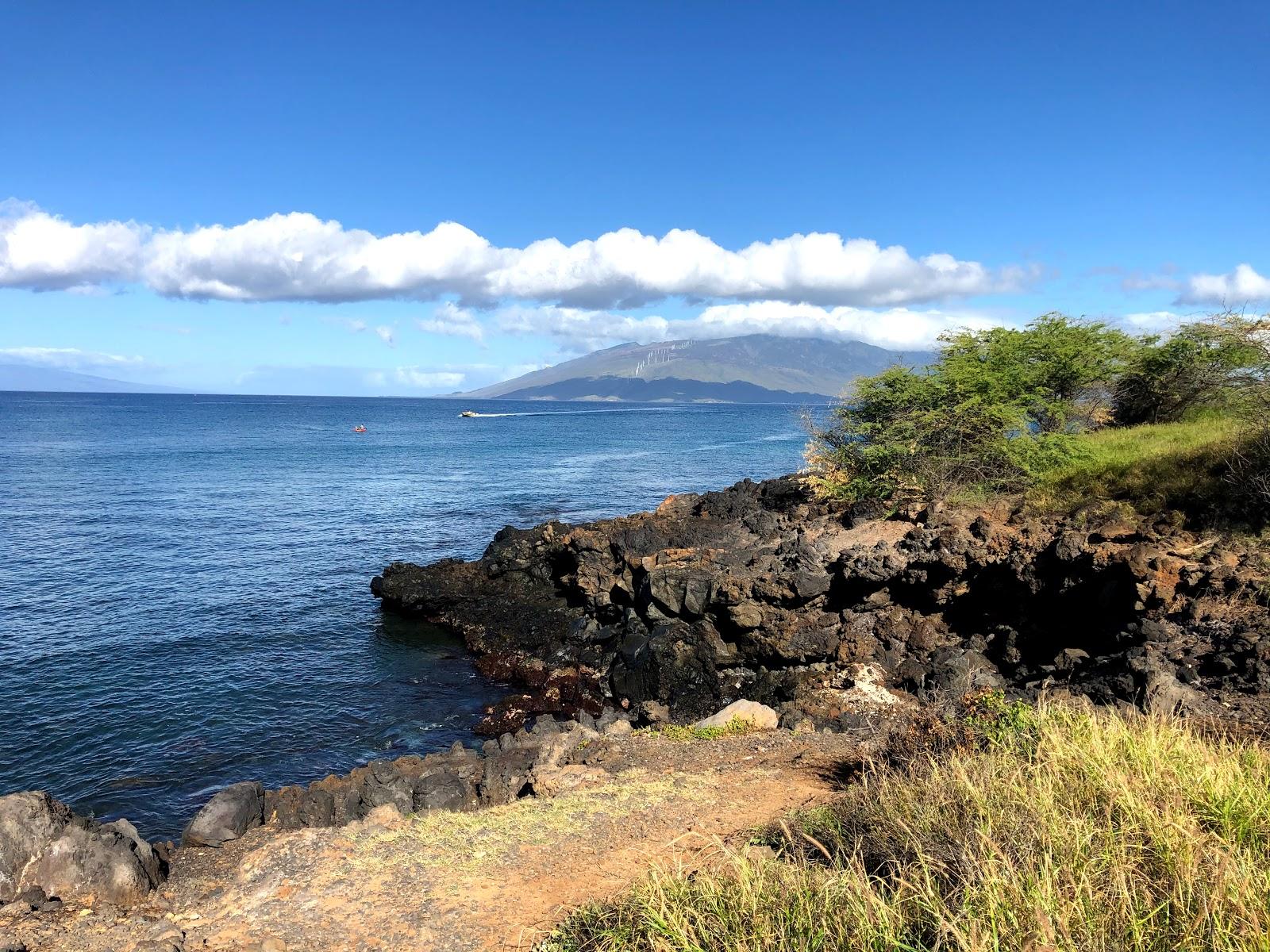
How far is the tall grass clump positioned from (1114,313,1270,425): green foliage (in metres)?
21.0

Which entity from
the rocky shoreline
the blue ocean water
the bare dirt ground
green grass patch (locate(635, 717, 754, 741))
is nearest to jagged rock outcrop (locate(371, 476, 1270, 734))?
the rocky shoreline

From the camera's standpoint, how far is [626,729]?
47.3 ft

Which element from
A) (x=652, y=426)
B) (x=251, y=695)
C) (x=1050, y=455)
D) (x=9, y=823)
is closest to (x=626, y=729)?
(x=9, y=823)

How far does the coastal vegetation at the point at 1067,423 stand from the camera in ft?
60.3

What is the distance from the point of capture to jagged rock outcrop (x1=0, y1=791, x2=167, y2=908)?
9219 mm

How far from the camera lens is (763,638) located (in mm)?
18859

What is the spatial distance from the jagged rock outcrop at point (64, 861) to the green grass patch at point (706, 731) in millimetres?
7338

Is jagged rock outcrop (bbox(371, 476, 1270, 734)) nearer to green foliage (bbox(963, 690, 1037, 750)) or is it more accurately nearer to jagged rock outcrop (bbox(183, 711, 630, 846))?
green foliage (bbox(963, 690, 1037, 750))

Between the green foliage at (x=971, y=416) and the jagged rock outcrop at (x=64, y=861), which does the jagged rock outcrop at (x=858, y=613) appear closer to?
the green foliage at (x=971, y=416)

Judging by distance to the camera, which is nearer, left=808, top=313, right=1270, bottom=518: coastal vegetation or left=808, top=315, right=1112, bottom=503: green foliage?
left=808, top=313, right=1270, bottom=518: coastal vegetation

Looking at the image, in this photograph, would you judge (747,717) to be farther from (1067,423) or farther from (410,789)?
(1067,423)

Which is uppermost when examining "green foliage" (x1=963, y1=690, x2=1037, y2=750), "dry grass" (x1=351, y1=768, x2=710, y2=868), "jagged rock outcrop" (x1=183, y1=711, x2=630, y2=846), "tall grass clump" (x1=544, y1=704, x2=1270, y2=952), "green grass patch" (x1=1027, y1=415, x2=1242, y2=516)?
"green grass patch" (x1=1027, y1=415, x2=1242, y2=516)

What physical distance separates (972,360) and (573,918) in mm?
24631

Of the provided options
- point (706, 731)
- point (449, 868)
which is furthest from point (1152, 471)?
point (449, 868)
